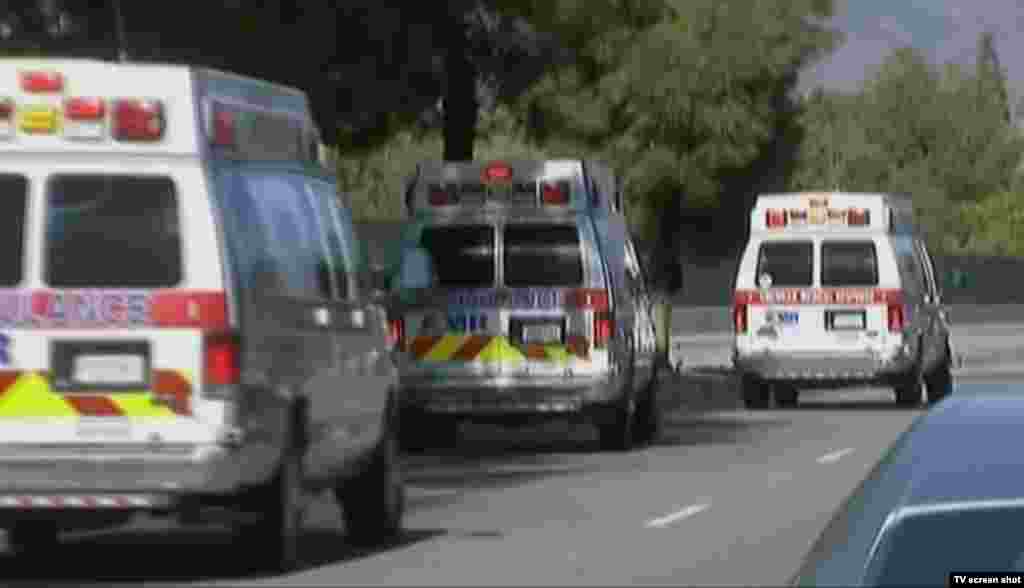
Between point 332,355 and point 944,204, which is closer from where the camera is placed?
point 332,355

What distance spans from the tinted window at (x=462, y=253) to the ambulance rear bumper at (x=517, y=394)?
838mm

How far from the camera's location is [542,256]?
86.3 ft

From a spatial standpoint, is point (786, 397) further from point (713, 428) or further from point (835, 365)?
point (713, 428)

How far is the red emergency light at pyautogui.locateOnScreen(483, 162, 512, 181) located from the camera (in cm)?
2634

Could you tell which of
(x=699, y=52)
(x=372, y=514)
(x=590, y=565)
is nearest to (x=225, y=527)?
(x=372, y=514)

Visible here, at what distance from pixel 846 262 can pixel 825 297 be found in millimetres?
503

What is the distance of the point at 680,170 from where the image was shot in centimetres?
5206

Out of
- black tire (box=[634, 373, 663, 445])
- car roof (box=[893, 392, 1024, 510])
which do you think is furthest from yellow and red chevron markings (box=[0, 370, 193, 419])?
black tire (box=[634, 373, 663, 445])

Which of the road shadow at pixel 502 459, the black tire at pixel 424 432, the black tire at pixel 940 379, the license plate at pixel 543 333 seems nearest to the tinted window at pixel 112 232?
the road shadow at pixel 502 459

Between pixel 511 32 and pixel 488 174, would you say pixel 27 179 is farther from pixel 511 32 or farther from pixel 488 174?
pixel 511 32

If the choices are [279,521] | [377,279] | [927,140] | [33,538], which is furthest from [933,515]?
[927,140]

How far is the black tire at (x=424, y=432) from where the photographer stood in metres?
26.8

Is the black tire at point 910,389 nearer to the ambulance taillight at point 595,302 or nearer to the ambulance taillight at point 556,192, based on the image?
the ambulance taillight at point 595,302

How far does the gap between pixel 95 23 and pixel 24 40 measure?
0.75 meters
